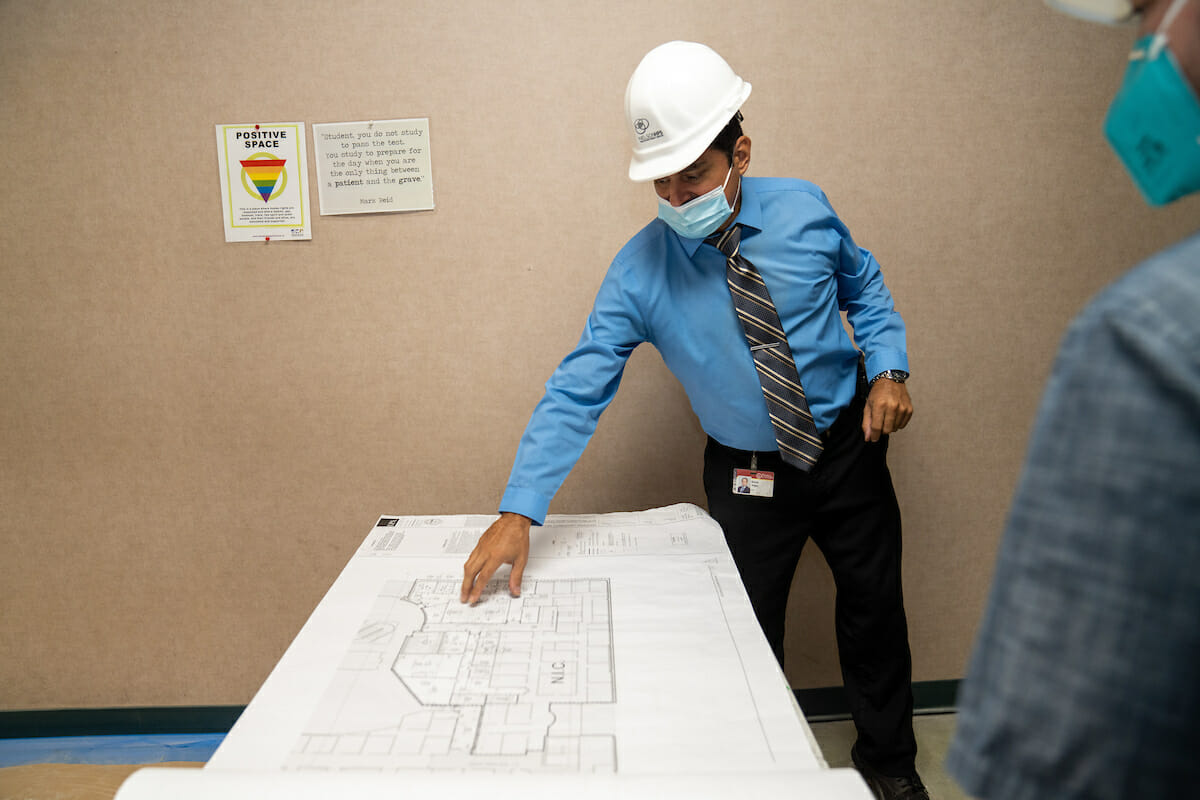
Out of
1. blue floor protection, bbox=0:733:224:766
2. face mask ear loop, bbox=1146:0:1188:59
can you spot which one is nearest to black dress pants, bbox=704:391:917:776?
face mask ear loop, bbox=1146:0:1188:59

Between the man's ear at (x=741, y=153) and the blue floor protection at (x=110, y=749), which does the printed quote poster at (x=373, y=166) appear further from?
the blue floor protection at (x=110, y=749)

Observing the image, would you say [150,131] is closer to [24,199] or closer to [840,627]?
[24,199]

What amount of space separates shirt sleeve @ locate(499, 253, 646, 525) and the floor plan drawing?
0.18 m

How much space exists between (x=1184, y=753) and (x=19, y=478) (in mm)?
2431

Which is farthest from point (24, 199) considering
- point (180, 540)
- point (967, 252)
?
point (967, 252)

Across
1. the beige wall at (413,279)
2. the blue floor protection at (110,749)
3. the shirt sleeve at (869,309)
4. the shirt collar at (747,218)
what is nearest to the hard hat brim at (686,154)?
the shirt collar at (747,218)

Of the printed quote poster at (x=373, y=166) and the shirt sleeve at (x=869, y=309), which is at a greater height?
the printed quote poster at (x=373, y=166)

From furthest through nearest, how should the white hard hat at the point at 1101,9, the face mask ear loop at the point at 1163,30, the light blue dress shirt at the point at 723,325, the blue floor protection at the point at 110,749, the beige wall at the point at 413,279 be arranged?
the blue floor protection at the point at 110,749 < the beige wall at the point at 413,279 < the light blue dress shirt at the point at 723,325 < the white hard hat at the point at 1101,9 < the face mask ear loop at the point at 1163,30

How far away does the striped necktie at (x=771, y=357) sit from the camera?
52.0 inches

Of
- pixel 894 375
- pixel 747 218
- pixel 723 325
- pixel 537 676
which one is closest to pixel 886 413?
pixel 894 375

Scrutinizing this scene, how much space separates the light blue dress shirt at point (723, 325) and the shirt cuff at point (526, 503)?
0.27 feet

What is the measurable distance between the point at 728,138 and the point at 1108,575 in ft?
3.57

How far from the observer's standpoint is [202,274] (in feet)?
5.92

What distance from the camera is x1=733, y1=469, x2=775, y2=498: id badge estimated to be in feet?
4.75
